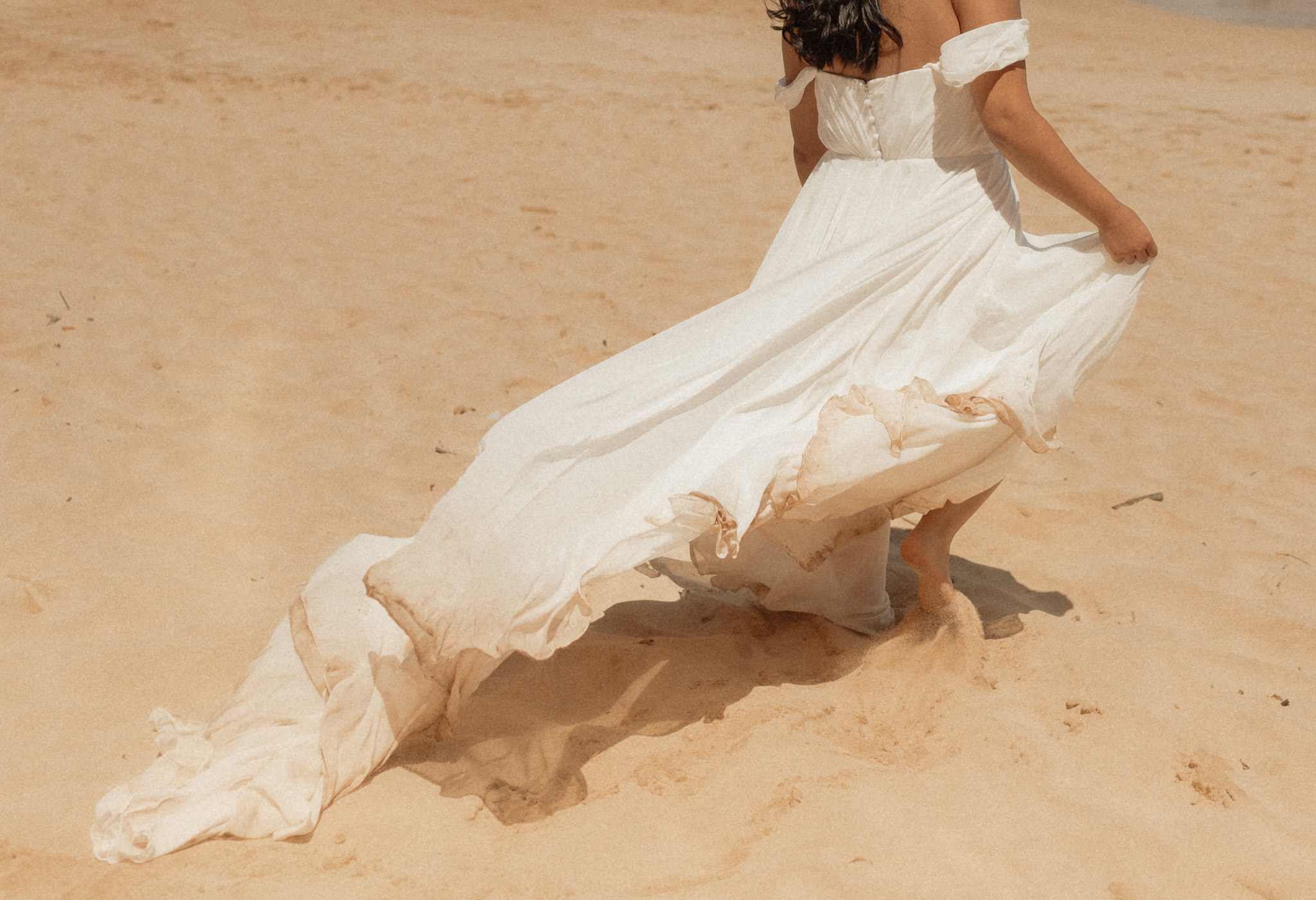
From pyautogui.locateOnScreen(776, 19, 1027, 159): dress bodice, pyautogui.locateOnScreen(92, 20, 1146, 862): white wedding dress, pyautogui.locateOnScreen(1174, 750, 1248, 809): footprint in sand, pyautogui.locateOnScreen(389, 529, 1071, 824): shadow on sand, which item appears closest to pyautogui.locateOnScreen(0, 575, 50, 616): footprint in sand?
pyautogui.locateOnScreen(92, 20, 1146, 862): white wedding dress

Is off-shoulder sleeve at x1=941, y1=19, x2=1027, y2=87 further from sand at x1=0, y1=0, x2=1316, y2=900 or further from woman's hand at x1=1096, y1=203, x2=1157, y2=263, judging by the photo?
sand at x1=0, y1=0, x2=1316, y2=900

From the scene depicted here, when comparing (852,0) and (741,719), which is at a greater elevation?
(852,0)

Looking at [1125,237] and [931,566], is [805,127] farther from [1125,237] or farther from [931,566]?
[931,566]

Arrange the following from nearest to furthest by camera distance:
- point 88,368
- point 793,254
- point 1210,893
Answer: point 1210,893 → point 793,254 → point 88,368

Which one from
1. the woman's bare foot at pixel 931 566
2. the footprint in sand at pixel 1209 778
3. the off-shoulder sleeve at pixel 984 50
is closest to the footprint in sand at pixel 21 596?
the woman's bare foot at pixel 931 566

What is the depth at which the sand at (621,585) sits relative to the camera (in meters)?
2.21

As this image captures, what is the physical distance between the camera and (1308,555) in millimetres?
3607

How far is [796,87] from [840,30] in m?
0.31

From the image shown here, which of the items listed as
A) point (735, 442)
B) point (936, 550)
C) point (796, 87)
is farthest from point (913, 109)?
point (936, 550)

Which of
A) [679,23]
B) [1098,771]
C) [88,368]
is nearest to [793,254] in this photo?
[1098,771]

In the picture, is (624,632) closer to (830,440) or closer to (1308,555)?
(830,440)

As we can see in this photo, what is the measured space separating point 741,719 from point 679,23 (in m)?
17.2

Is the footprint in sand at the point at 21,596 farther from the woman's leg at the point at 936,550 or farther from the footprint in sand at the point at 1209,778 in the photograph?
the footprint in sand at the point at 1209,778

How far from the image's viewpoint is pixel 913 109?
8.45 ft
